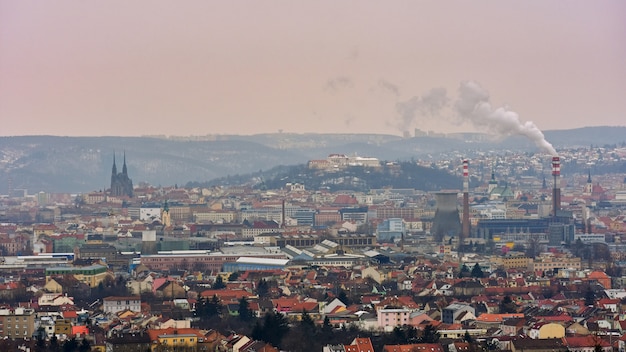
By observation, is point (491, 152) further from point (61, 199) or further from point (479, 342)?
point (479, 342)

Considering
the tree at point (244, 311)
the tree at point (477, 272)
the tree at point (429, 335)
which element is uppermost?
the tree at point (429, 335)

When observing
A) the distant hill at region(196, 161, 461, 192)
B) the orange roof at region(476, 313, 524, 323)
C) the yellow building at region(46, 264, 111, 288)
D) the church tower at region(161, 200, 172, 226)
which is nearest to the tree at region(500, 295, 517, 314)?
the orange roof at region(476, 313, 524, 323)

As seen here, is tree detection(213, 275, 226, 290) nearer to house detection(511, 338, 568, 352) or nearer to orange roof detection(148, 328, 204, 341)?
orange roof detection(148, 328, 204, 341)

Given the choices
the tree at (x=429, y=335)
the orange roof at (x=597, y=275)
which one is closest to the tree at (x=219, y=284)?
the orange roof at (x=597, y=275)

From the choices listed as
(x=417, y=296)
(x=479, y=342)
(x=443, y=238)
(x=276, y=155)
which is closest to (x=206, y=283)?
(x=417, y=296)

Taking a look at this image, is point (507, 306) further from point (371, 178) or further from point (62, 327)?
point (371, 178)

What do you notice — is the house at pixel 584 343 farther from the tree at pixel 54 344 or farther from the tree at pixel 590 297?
the tree at pixel 54 344

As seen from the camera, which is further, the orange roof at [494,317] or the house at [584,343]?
the orange roof at [494,317]

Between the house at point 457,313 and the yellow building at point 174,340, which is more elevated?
the yellow building at point 174,340
